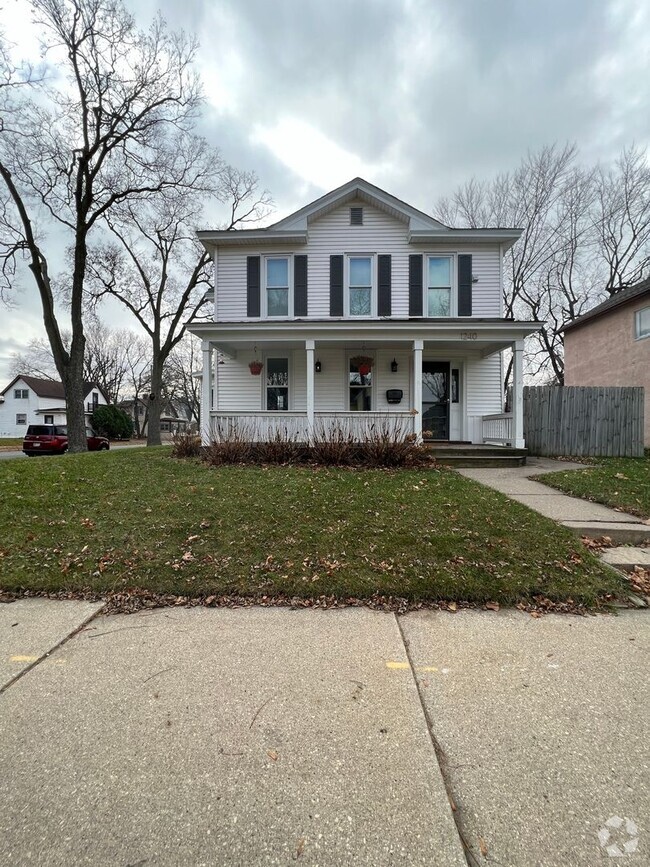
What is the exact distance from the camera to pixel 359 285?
11.4 m

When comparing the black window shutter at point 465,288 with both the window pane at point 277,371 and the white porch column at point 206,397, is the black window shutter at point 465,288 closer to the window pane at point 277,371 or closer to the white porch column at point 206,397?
the window pane at point 277,371

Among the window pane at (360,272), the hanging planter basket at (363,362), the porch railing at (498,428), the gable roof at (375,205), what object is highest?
the gable roof at (375,205)

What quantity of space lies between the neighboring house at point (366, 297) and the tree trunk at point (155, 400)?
37.5 ft

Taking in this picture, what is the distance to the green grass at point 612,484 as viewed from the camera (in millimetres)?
5609

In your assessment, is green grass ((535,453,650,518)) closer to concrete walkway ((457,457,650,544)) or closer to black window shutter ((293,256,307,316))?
concrete walkway ((457,457,650,544))

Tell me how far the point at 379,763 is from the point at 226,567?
2.27 meters

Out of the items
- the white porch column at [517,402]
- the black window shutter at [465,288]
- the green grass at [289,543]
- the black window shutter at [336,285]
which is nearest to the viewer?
the green grass at [289,543]

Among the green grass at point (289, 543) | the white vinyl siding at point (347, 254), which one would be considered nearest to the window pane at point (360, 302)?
the white vinyl siding at point (347, 254)

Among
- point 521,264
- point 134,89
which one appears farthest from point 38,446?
point 521,264

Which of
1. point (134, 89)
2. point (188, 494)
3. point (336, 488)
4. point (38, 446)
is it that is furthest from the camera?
point (38, 446)

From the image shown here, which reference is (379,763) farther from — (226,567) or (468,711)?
(226,567)

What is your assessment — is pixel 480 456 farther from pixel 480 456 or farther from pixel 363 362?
pixel 363 362

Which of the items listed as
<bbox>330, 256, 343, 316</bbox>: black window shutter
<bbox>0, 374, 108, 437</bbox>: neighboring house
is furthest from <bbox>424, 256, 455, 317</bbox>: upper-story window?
<bbox>0, 374, 108, 437</bbox>: neighboring house

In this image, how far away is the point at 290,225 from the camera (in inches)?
444
